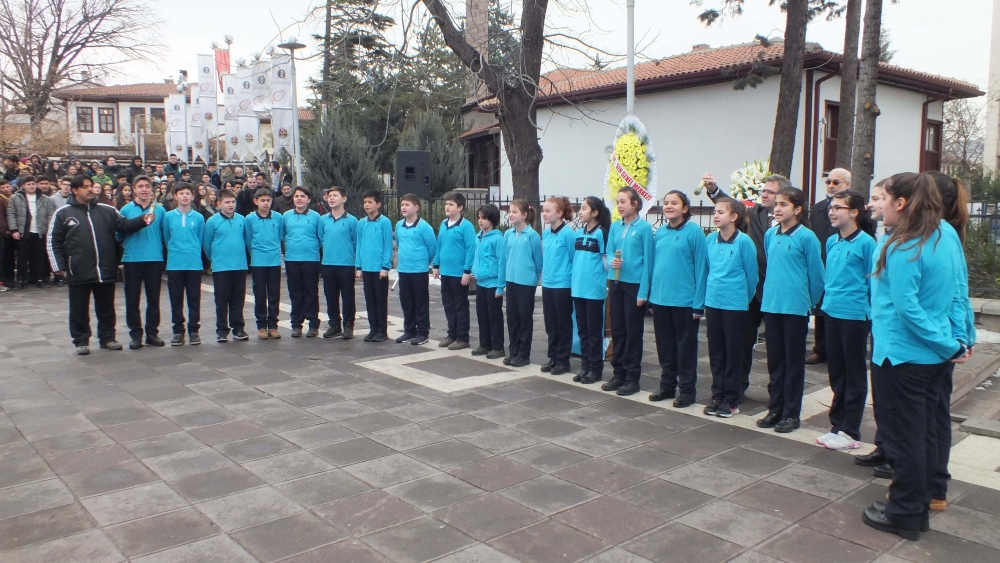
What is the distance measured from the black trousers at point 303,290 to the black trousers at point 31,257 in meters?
7.24

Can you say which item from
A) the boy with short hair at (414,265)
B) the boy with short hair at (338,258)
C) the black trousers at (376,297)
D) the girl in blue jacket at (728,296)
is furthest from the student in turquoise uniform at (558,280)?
the boy with short hair at (338,258)

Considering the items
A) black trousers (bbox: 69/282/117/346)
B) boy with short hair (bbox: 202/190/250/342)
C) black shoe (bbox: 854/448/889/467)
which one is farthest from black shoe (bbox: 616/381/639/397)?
black trousers (bbox: 69/282/117/346)

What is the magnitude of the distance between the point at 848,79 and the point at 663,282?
10.5m

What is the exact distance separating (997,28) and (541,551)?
4375 cm

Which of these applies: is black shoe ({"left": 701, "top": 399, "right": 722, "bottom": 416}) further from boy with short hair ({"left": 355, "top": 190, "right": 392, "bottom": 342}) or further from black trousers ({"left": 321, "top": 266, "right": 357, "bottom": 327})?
black trousers ({"left": 321, "top": 266, "right": 357, "bottom": 327})

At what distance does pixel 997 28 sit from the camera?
3709cm

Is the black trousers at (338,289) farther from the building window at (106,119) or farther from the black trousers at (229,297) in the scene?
the building window at (106,119)

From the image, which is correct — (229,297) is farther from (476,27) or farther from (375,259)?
(476,27)

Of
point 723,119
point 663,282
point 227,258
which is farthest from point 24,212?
point 723,119

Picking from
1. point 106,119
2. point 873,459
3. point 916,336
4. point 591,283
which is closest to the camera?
point 916,336

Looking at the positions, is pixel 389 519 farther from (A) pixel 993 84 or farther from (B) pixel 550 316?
(A) pixel 993 84

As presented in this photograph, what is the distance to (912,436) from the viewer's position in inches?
145

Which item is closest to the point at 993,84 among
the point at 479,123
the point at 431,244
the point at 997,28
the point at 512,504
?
the point at 997,28

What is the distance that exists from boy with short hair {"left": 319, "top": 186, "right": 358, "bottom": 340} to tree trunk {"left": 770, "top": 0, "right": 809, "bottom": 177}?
8.86m
